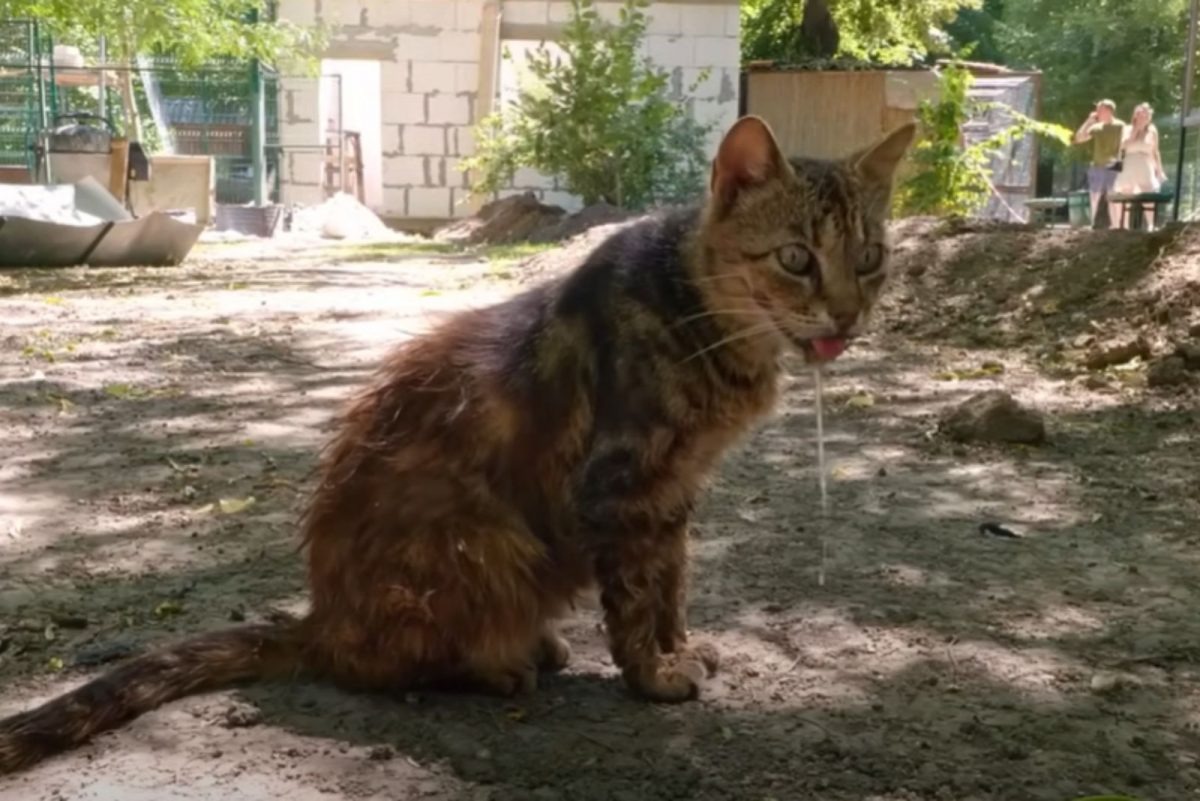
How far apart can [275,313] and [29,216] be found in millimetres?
4699

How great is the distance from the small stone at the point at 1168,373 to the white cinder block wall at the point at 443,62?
614 inches

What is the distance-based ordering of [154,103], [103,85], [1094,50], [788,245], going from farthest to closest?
[1094,50] < [154,103] < [103,85] < [788,245]

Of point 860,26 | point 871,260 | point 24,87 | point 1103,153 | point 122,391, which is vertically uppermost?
point 860,26

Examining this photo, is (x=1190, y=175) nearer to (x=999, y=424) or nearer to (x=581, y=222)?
(x=581, y=222)

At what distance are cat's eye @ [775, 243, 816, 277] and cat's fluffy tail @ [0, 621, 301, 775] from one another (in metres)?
1.46

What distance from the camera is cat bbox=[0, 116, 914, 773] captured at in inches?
116

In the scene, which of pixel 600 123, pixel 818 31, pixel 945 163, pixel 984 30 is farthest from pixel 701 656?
→ pixel 984 30

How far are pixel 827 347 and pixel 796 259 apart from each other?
0.74ft

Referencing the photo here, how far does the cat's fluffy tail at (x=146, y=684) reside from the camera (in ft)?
8.74

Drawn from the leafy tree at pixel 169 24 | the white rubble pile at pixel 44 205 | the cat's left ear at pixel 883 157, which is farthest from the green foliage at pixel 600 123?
the cat's left ear at pixel 883 157

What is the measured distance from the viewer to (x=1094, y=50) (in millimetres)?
36188

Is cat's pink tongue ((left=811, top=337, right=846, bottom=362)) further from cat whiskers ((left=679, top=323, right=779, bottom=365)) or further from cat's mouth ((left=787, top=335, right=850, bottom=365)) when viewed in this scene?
cat whiskers ((left=679, top=323, right=779, bottom=365))

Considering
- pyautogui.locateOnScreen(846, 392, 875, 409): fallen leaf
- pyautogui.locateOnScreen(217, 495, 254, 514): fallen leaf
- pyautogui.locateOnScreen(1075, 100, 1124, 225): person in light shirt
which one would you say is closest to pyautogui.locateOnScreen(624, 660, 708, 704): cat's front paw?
pyautogui.locateOnScreen(217, 495, 254, 514): fallen leaf

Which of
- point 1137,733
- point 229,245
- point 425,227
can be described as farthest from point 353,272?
point 1137,733
